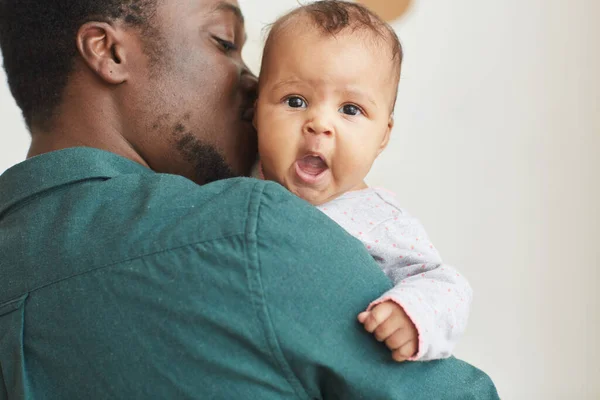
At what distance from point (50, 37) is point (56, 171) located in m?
0.35

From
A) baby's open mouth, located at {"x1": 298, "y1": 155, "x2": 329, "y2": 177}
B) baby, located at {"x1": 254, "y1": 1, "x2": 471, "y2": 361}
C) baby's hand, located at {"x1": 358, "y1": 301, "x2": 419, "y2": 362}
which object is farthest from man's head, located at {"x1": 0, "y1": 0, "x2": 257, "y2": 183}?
baby's hand, located at {"x1": 358, "y1": 301, "x2": 419, "y2": 362}

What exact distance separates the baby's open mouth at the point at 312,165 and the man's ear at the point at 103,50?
1.13ft

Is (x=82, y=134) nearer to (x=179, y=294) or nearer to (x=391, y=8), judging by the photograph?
(x=179, y=294)

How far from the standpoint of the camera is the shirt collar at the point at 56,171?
1.09 m

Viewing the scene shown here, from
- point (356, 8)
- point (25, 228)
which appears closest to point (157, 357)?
point (25, 228)

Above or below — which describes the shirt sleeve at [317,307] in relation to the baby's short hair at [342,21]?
Answer: below

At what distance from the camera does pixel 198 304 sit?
939 millimetres

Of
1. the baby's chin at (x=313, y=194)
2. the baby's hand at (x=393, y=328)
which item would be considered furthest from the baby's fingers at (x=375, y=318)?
the baby's chin at (x=313, y=194)

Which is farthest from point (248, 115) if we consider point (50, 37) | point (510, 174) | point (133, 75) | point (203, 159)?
point (510, 174)

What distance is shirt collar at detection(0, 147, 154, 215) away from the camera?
1087mm

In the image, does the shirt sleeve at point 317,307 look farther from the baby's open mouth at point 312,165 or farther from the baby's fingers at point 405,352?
the baby's open mouth at point 312,165

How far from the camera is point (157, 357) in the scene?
950 mm

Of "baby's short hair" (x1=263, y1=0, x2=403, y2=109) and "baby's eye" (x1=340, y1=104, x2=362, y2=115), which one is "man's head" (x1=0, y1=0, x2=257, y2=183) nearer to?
"baby's short hair" (x1=263, y1=0, x2=403, y2=109)

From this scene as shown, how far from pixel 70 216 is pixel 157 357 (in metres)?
0.23
